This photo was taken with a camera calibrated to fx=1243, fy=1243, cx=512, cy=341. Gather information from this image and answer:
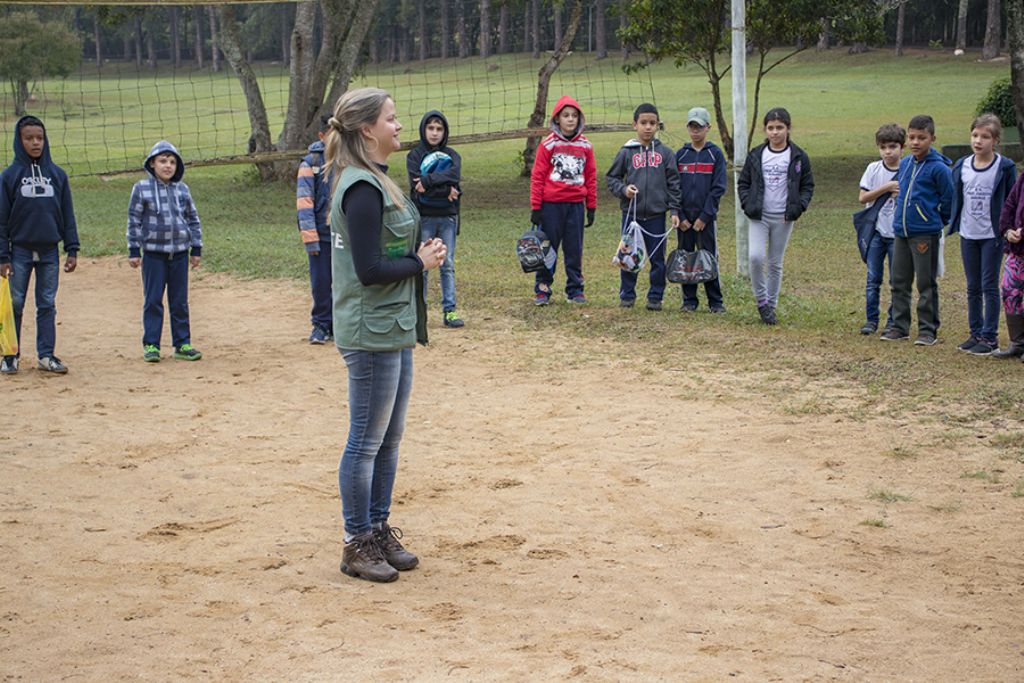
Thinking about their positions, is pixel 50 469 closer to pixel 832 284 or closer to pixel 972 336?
pixel 972 336

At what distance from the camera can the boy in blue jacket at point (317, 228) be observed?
9523 millimetres

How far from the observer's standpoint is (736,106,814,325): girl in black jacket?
984 centimetres

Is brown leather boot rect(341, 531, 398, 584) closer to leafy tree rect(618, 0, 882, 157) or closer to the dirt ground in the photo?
the dirt ground

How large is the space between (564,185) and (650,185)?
75cm

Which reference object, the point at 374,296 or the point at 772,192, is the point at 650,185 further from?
the point at 374,296

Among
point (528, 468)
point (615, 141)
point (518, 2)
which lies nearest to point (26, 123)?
point (528, 468)

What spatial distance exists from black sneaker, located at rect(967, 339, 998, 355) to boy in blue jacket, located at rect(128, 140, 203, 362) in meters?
5.83

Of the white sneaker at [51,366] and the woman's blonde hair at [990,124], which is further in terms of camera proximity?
the white sneaker at [51,366]

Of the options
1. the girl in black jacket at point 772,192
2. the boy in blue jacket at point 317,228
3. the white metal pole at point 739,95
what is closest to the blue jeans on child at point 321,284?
the boy in blue jacket at point 317,228

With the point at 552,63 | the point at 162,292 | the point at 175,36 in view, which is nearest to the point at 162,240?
the point at 162,292

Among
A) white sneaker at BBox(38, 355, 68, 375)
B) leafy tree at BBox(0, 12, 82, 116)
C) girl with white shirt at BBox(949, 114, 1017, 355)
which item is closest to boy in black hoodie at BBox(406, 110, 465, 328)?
white sneaker at BBox(38, 355, 68, 375)

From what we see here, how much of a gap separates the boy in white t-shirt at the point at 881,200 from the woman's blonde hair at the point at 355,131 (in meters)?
5.77

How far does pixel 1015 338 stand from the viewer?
29.2 feet

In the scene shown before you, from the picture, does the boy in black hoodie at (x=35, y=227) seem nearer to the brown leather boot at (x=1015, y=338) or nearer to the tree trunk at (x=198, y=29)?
the brown leather boot at (x=1015, y=338)
